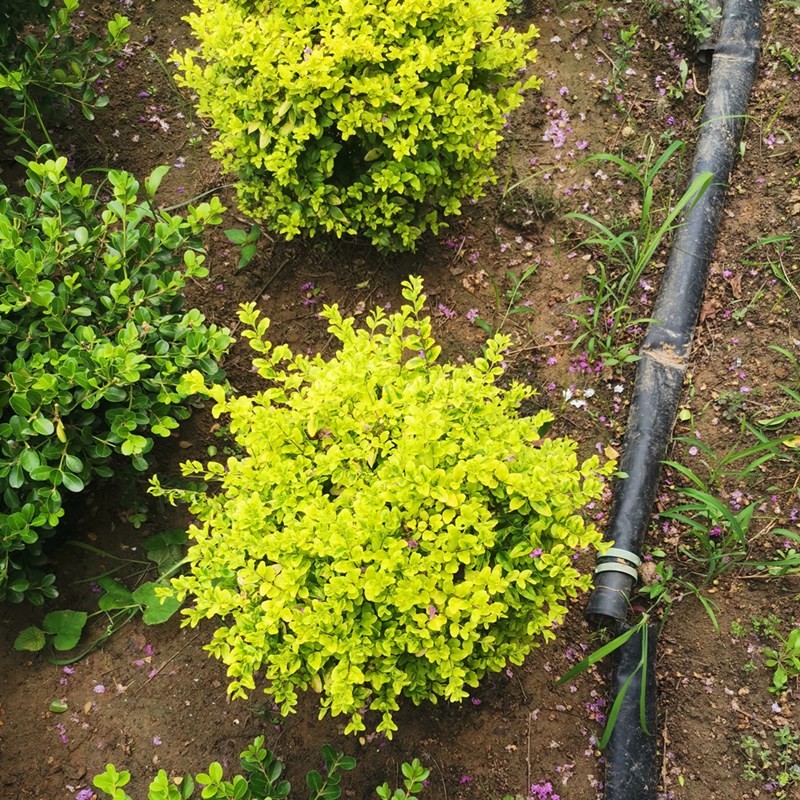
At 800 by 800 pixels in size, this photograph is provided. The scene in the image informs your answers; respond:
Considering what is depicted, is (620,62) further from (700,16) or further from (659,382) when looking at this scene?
(659,382)

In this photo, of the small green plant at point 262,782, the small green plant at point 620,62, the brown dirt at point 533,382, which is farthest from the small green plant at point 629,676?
the small green plant at point 620,62

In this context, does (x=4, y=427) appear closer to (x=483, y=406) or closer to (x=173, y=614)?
(x=173, y=614)

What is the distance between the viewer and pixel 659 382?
301 centimetres

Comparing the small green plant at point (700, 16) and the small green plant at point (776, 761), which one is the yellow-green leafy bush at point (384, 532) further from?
the small green plant at point (700, 16)

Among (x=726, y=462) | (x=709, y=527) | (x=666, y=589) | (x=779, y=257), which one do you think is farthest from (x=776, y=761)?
(x=779, y=257)

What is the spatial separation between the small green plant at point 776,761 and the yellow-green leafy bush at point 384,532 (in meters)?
1.05

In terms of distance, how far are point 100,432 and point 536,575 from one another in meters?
1.55

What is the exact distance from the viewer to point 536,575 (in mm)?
2025

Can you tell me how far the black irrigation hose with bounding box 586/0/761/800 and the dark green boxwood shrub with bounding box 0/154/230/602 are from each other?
165cm

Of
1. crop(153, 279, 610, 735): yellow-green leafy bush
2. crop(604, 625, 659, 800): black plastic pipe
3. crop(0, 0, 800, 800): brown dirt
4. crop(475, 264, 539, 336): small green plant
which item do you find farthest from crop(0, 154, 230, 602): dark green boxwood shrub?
crop(604, 625, 659, 800): black plastic pipe

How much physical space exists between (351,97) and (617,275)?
1.51m

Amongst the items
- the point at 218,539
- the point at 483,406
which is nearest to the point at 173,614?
the point at 218,539

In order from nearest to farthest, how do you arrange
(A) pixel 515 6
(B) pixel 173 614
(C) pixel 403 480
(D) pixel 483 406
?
(C) pixel 403 480
(D) pixel 483 406
(B) pixel 173 614
(A) pixel 515 6

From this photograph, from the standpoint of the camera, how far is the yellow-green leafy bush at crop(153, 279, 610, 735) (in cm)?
190
